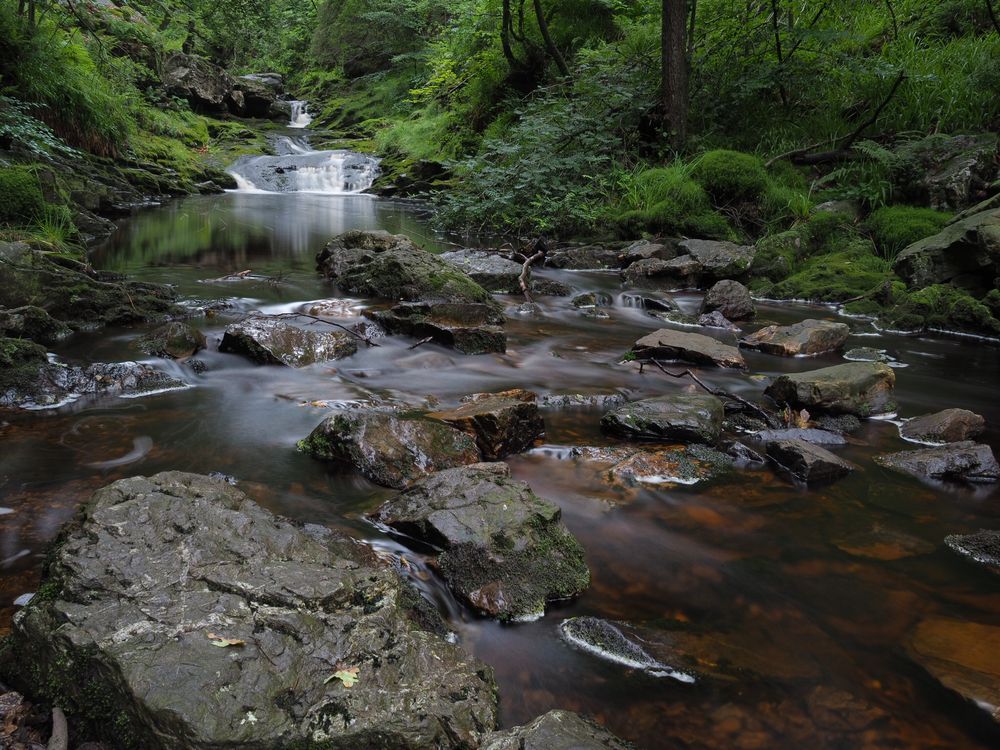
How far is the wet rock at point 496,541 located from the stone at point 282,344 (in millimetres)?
2800

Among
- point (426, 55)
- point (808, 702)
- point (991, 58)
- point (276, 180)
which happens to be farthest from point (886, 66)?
point (426, 55)

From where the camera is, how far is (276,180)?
22.2m

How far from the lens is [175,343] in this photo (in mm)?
5191

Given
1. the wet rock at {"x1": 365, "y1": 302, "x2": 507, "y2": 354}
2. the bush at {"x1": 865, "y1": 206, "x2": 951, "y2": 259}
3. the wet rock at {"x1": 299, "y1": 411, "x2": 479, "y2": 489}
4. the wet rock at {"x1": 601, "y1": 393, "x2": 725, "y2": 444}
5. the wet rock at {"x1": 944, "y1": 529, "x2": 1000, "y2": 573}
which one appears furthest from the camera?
the bush at {"x1": 865, "y1": 206, "x2": 951, "y2": 259}

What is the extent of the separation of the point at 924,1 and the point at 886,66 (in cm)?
392

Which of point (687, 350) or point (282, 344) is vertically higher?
point (687, 350)

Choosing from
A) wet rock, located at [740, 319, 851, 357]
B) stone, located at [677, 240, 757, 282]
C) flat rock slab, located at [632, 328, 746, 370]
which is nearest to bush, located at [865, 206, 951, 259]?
stone, located at [677, 240, 757, 282]

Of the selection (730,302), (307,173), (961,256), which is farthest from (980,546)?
(307,173)

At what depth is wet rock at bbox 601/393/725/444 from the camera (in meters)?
3.98

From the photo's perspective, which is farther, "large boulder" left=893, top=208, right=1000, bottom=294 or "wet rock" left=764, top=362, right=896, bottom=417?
"large boulder" left=893, top=208, right=1000, bottom=294

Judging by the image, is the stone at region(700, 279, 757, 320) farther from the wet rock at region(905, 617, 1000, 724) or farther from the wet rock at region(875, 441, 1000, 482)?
the wet rock at region(905, 617, 1000, 724)

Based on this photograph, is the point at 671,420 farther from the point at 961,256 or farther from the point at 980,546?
the point at 961,256

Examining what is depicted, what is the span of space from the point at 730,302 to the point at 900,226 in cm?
341

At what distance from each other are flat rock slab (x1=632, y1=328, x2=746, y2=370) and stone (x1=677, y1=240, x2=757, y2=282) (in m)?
3.59
